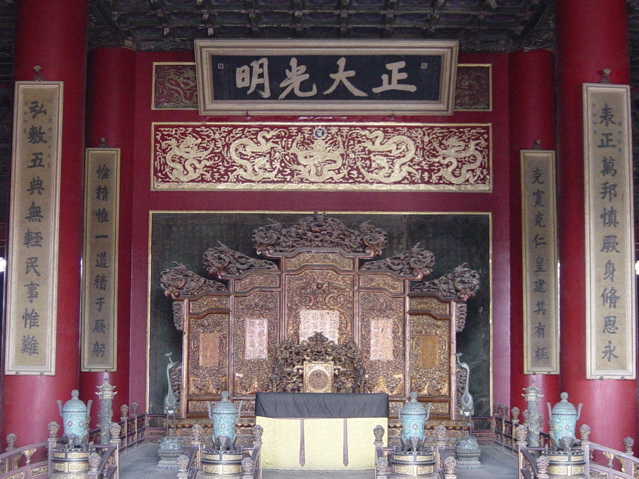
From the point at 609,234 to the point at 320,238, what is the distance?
2.76m

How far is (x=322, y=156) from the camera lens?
895 cm

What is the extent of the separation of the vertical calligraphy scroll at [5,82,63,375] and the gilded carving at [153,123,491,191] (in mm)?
1992

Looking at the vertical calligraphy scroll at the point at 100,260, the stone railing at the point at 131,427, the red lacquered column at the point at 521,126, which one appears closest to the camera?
the stone railing at the point at 131,427

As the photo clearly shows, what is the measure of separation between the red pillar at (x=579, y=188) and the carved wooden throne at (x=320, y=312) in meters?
1.51

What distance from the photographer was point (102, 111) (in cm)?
875

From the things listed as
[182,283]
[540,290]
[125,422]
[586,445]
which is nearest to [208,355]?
[182,283]

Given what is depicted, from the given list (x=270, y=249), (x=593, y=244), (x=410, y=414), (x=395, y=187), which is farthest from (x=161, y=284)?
(x=593, y=244)

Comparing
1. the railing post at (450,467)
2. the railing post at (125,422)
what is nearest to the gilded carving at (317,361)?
the railing post at (125,422)

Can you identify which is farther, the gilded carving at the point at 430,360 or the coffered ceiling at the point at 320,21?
the coffered ceiling at the point at 320,21

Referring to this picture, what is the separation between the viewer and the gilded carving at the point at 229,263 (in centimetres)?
814

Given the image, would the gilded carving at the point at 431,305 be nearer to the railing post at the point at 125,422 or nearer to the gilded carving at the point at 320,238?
the gilded carving at the point at 320,238

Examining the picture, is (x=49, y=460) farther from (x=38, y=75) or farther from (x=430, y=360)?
(x=430, y=360)

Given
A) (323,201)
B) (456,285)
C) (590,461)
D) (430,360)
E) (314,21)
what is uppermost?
(314,21)

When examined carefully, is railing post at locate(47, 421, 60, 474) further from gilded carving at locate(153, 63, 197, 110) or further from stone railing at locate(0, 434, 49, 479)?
gilded carving at locate(153, 63, 197, 110)
